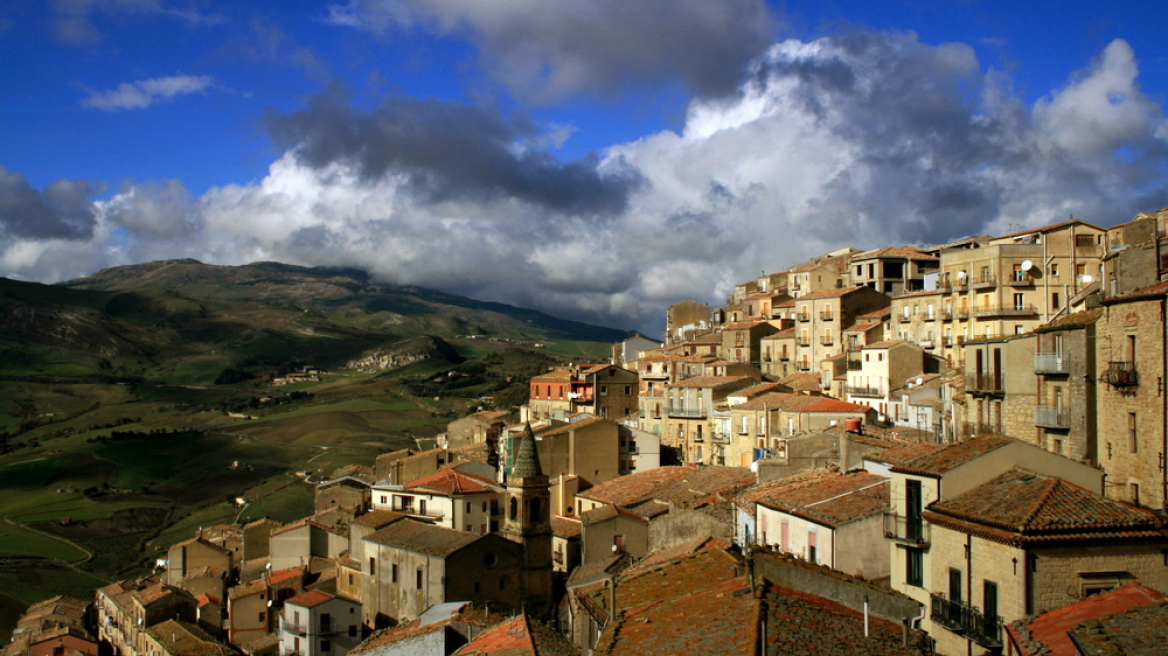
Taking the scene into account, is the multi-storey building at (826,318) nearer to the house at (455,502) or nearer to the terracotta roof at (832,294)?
the terracotta roof at (832,294)

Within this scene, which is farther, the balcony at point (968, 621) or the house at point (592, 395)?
the house at point (592, 395)

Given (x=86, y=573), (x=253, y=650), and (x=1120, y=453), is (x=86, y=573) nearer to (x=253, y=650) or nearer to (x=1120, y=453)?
(x=253, y=650)

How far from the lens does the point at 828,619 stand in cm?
1434

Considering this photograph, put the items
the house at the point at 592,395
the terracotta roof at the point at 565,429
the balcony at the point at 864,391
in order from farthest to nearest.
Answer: the house at the point at 592,395, the terracotta roof at the point at 565,429, the balcony at the point at 864,391

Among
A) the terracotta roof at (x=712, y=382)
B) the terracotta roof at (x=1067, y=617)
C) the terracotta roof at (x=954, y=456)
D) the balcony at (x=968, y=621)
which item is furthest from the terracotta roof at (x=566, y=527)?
the terracotta roof at (x=1067, y=617)

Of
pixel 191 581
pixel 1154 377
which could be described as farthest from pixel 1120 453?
pixel 191 581

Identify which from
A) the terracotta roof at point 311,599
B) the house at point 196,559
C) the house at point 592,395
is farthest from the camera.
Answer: the house at point 592,395

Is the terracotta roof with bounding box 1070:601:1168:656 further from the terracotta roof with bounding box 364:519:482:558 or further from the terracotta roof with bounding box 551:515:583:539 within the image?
the terracotta roof with bounding box 551:515:583:539

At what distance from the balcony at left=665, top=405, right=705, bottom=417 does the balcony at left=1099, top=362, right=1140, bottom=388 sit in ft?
120

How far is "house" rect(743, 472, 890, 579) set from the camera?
65.1 ft

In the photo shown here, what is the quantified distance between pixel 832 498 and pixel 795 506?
88 cm

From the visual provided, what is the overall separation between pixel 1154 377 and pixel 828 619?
9023mm

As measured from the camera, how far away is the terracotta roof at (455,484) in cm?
4669

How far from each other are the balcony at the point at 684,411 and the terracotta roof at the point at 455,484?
1283 centimetres
